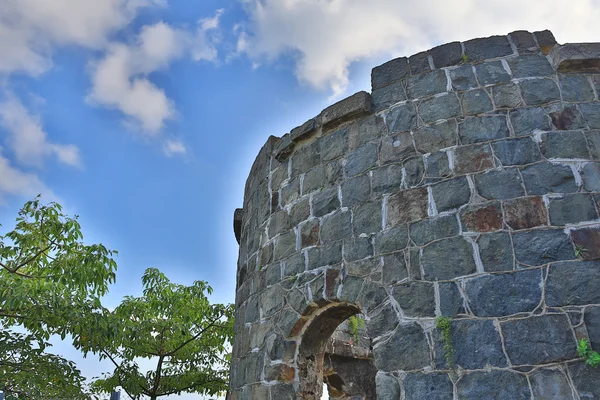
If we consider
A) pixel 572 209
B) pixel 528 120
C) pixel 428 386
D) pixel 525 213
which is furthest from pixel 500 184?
pixel 428 386

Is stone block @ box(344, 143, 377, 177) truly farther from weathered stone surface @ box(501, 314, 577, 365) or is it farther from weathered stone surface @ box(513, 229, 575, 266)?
weathered stone surface @ box(501, 314, 577, 365)

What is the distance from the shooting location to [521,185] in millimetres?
3371

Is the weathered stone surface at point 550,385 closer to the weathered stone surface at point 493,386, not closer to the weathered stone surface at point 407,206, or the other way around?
the weathered stone surface at point 493,386

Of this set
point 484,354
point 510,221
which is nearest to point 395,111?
point 510,221

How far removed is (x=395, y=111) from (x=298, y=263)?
4.94 ft

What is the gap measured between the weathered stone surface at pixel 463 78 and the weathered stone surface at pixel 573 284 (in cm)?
153

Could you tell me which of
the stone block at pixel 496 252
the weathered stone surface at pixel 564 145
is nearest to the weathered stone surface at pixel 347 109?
the weathered stone surface at pixel 564 145

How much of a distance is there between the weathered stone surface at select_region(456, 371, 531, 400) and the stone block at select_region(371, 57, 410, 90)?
2433 millimetres

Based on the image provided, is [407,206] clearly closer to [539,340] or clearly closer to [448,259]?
[448,259]

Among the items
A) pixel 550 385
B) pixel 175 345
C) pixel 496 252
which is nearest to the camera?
pixel 550 385

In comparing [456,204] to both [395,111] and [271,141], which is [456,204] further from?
[271,141]

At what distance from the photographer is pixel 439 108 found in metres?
3.88

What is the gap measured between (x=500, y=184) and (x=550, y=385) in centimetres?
129

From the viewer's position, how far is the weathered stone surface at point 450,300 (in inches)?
126
